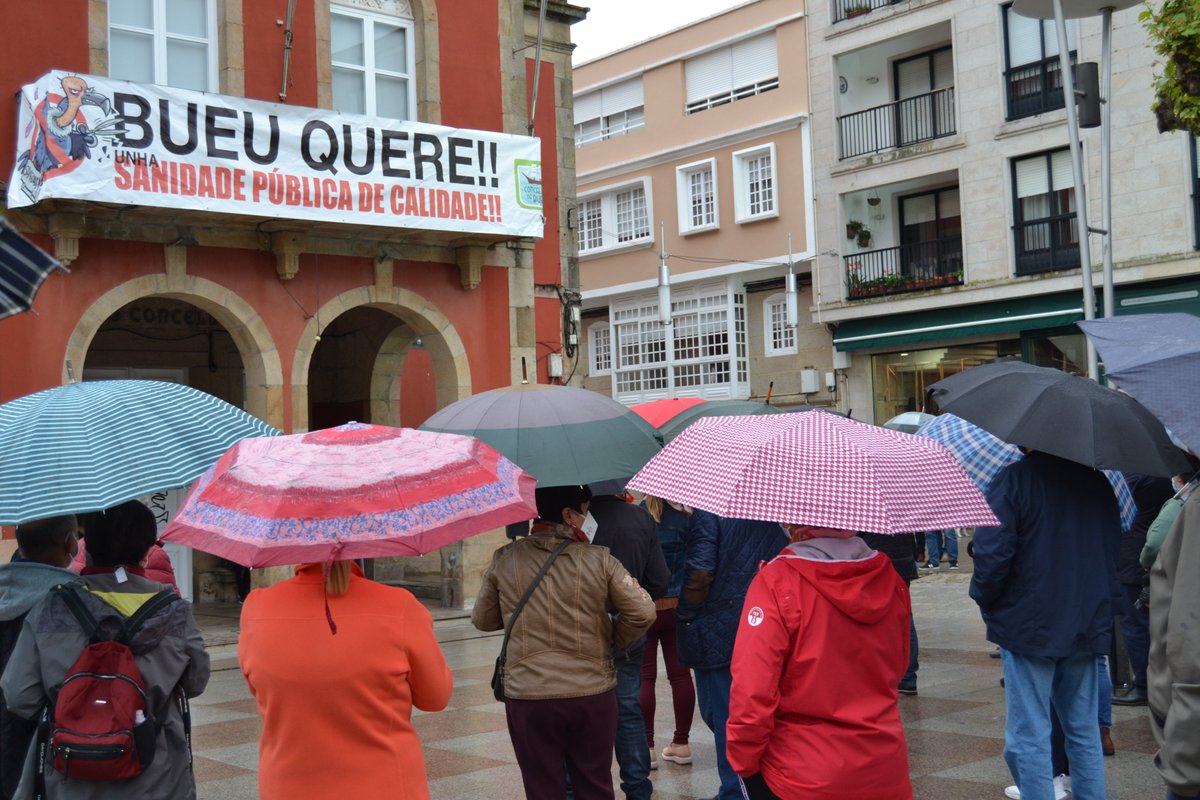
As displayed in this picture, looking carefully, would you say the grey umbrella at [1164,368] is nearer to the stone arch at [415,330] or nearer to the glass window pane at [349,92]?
the stone arch at [415,330]

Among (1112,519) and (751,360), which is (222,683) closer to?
(1112,519)

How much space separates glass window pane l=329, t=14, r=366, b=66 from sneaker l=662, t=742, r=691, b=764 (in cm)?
1150

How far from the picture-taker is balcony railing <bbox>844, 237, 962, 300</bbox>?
28516mm

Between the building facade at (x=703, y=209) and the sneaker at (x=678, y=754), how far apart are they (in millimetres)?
23389

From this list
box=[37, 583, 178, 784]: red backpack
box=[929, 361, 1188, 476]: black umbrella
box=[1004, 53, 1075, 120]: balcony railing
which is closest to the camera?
box=[37, 583, 178, 784]: red backpack

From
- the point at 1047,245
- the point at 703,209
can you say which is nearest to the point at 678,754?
the point at 1047,245

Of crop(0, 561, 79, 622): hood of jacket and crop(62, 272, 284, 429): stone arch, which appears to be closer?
crop(0, 561, 79, 622): hood of jacket

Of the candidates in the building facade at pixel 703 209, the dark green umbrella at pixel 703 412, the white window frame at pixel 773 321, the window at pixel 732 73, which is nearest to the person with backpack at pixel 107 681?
the dark green umbrella at pixel 703 412

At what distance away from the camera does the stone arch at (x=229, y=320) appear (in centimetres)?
1470

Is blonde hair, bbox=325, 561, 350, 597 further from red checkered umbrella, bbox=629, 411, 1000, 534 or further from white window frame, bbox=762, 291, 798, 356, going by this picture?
white window frame, bbox=762, 291, 798, 356

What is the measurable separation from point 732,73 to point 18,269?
30340mm

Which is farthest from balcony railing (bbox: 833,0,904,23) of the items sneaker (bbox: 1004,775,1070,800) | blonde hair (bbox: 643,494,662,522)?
sneaker (bbox: 1004,775,1070,800)

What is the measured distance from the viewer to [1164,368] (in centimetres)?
410

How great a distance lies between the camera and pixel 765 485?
14.2 ft
